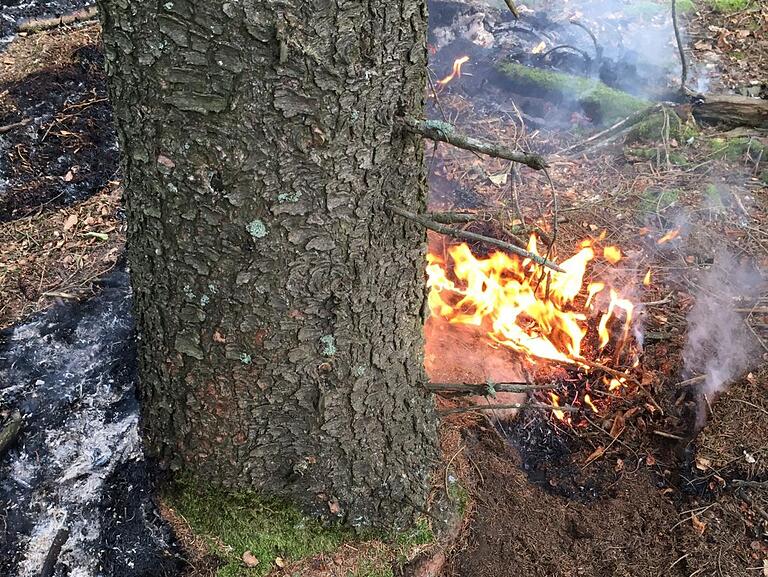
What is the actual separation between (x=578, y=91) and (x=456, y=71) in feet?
4.33

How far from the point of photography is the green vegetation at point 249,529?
2289 mm

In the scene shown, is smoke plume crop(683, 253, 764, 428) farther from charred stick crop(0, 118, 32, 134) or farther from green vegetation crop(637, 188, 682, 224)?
charred stick crop(0, 118, 32, 134)

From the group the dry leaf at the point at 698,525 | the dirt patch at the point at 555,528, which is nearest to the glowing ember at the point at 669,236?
the dirt patch at the point at 555,528

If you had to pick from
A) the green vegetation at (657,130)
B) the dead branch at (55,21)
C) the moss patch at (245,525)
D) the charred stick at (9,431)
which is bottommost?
the moss patch at (245,525)

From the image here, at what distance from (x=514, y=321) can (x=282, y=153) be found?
2.35 m

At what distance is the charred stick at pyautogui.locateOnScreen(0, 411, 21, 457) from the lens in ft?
7.48

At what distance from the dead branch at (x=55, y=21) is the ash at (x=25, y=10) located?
49 mm

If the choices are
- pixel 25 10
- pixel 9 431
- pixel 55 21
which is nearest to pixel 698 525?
pixel 9 431

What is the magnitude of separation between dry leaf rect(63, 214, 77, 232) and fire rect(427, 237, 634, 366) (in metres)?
2.20

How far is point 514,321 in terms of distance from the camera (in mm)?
3635

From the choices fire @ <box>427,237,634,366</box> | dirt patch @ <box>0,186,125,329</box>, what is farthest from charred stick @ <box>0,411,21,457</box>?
fire @ <box>427,237,634,366</box>

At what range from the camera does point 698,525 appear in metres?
2.86

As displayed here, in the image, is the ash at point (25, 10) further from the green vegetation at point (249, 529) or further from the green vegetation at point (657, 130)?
the green vegetation at point (657, 130)

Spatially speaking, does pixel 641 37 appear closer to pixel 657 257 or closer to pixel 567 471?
pixel 657 257
